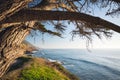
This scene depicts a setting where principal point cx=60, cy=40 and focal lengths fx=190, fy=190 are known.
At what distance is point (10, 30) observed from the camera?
3.08 m

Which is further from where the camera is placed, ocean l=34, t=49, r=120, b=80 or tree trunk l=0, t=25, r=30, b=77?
ocean l=34, t=49, r=120, b=80

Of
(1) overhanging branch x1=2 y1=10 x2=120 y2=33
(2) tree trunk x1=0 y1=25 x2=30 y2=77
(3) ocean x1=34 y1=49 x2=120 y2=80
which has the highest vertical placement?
(1) overhanging branch x1=2 y1=10 x2=120 y2=33

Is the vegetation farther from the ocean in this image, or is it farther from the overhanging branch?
the ocean

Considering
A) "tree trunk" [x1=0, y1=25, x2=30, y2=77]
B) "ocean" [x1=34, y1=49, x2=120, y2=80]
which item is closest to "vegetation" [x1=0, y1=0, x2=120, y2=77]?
"tree trunk" [x1=0, y1=25, x2=30, y2=77]

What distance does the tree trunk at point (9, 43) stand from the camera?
118 inches

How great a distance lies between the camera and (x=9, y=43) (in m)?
3.06

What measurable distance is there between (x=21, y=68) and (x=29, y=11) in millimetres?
15213

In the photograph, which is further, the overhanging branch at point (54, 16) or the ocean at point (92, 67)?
the ocean at point (92, 67)

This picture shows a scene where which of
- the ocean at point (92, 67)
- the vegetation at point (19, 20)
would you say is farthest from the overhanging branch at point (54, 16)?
the ocean at point (92, 67)

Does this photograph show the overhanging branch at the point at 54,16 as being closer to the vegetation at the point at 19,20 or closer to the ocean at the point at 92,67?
the vegetation at the point at 19,20

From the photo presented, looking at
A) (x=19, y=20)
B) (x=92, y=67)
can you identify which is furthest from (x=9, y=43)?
(x=92, y=67)

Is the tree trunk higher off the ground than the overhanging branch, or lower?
→ lower

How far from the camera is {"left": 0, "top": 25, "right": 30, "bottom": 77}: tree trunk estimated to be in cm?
299

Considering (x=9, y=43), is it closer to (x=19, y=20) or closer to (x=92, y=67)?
(x=19, y=20)
